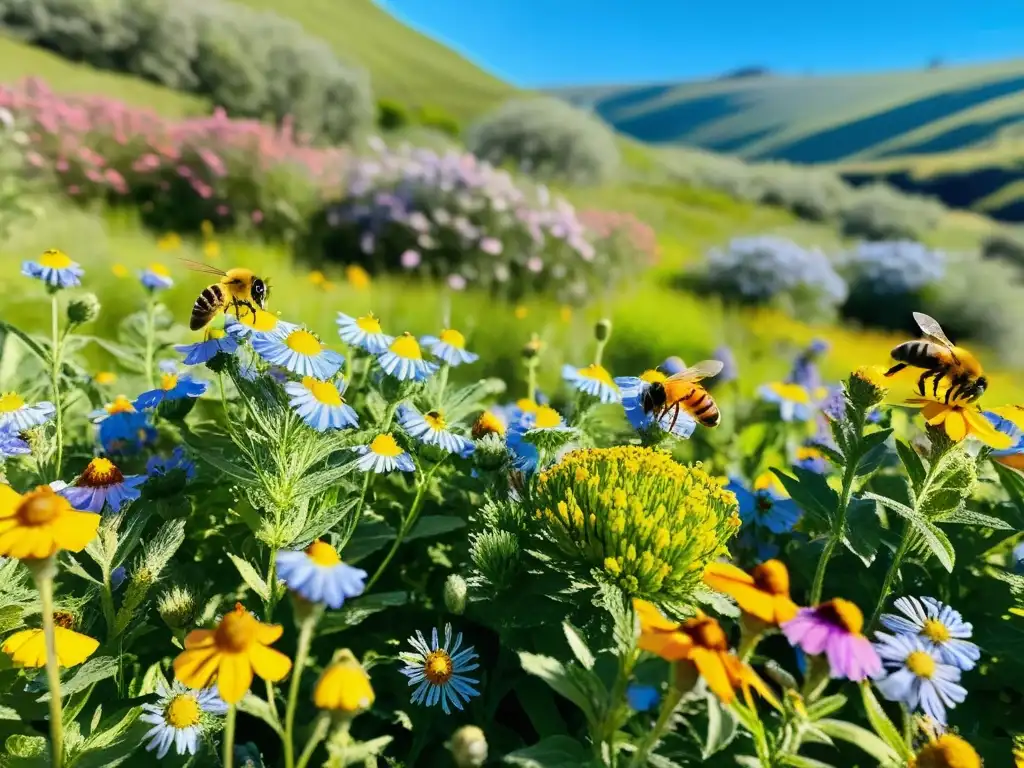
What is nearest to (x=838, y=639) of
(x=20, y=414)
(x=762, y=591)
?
(x=762, y=591)

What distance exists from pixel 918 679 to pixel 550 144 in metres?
14.0

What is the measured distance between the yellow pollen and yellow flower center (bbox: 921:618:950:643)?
113 millimetres

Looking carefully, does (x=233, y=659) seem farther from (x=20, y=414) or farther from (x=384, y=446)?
(x=20, y=414)

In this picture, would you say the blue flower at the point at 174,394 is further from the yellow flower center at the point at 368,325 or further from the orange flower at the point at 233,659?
the orange flower at the point at 233,659

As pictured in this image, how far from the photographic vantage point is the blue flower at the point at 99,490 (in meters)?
1.15

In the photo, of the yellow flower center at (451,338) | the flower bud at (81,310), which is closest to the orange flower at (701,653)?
the yellow flower center at (451,338)

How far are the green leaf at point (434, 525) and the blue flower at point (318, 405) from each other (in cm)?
36

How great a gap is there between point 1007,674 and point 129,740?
152 cm

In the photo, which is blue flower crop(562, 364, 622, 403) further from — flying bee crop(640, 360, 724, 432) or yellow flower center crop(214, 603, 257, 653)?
yellow flower center crop(214, 603, 257, 653)

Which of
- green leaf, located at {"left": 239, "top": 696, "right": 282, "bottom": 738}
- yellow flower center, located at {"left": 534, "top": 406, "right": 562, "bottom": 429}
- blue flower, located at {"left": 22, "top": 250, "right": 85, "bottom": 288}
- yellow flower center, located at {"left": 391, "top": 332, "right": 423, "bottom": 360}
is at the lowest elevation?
green leaf, located at {"left": 239, "top": 696, "right": 282, "bottom": 738}

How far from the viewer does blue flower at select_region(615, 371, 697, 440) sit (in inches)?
59.9

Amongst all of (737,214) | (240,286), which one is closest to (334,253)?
(240,286)

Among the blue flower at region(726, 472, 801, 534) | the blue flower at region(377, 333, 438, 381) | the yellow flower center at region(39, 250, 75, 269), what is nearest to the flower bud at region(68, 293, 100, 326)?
the yellow flower center at region(39, 250, 75, 269)

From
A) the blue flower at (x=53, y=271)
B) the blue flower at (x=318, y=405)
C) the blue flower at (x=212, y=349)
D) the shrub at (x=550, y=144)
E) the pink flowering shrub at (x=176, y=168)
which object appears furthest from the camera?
the shrub at (x=550, y=144)
